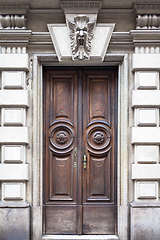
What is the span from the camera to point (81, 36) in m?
4.55

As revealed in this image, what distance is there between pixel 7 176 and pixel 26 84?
1719 millimetres

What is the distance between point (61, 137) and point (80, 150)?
0.45 meters

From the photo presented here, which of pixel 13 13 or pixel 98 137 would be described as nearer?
pixel 13 13

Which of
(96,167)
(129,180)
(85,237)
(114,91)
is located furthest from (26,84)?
(85,237)

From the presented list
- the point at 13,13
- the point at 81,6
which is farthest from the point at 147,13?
the point at 13,13

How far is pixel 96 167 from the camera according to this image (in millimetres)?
4918

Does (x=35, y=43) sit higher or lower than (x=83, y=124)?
higher

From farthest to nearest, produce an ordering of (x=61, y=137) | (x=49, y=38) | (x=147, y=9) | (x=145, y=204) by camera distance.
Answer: (x=61, y=137), (x=49, y=38), (x=147, y=9), (x=145, y=204)

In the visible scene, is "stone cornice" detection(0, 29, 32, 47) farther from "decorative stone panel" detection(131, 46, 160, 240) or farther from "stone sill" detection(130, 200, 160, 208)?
"stone sill" detection(130, 200, 160, 208)

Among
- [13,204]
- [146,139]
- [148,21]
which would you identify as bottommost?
[13,204]

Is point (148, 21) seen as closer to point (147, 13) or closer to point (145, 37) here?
point (147, 13)

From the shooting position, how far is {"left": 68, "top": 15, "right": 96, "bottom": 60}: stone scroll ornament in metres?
4.56

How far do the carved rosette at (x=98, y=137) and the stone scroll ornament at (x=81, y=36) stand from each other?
130 cm

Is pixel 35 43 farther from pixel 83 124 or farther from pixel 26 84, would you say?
pixel 83 124
